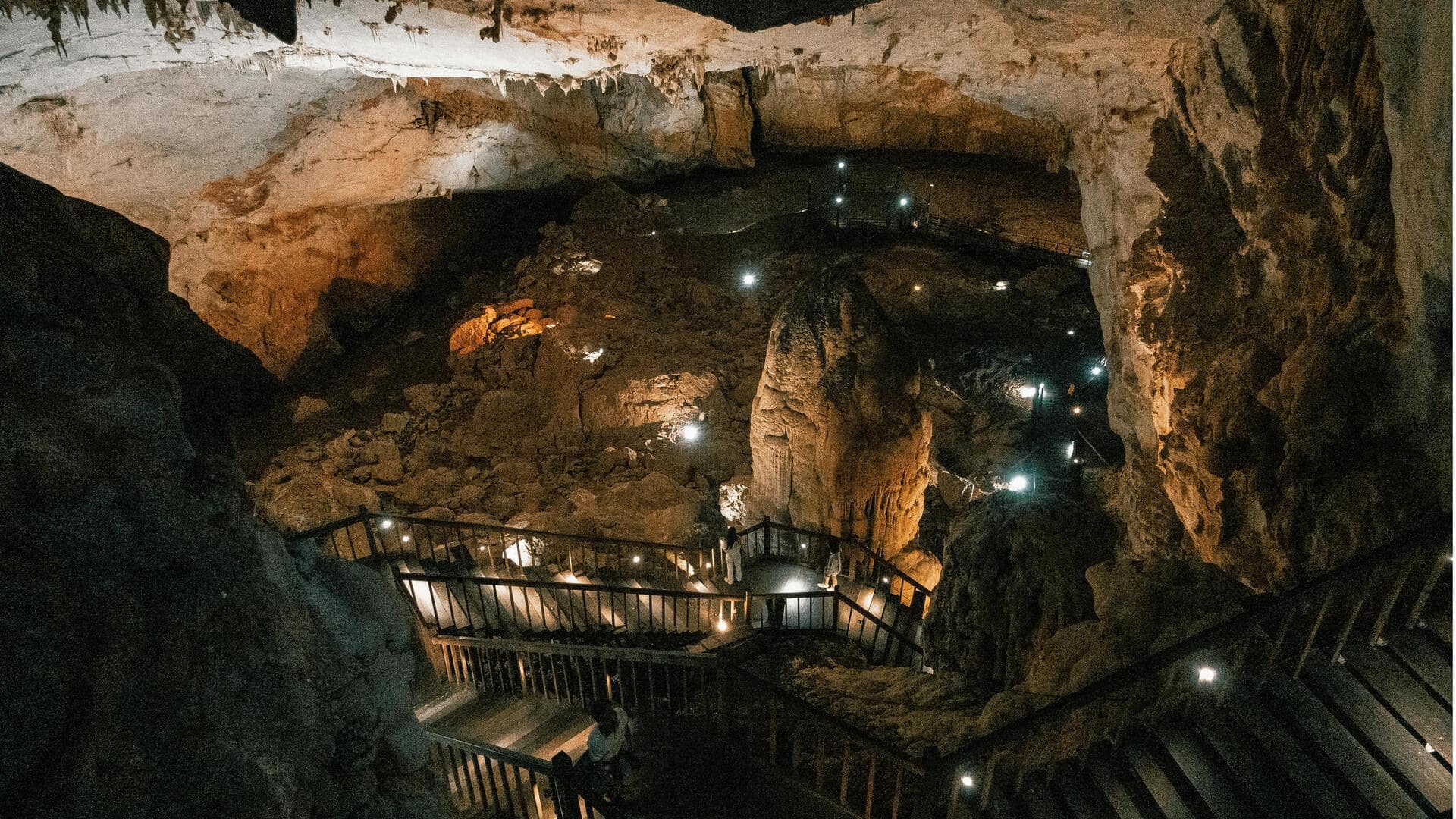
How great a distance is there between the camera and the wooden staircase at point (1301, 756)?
12.7ft

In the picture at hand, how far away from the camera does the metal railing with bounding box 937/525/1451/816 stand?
4.08 meters

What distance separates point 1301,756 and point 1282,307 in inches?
168

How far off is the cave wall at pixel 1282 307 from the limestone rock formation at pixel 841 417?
2.91m

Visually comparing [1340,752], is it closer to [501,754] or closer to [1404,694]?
[1404,694]

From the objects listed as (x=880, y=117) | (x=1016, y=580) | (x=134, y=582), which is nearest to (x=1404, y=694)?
(x=1016, y=580)

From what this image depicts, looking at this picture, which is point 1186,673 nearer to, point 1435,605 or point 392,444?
point 1435,605

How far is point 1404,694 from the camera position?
4.14m

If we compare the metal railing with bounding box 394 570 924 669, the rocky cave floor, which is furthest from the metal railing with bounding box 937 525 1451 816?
the rocky cave floor

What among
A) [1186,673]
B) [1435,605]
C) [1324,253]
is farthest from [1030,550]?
[1324,253]

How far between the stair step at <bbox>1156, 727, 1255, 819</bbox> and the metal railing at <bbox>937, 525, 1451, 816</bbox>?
0.36ft

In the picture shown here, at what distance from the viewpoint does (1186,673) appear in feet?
14.8

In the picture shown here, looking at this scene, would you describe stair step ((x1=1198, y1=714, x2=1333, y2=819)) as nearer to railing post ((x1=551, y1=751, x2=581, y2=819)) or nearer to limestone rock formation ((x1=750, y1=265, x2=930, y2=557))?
railing post ((x1=551, y1=751, x2=581, y2=819))

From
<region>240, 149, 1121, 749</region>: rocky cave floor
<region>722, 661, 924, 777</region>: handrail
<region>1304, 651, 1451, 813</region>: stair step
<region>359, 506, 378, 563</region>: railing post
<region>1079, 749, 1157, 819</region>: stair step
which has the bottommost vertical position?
<region>1304, 651, 1451, 813</region>: stair step

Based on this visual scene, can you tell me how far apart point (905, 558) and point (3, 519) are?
30.4ft
